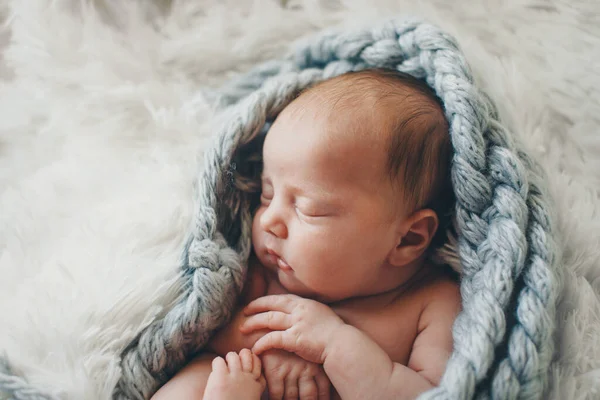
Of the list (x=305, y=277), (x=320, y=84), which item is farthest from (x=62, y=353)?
(x=320, y=84)

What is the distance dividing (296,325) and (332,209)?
18 cm

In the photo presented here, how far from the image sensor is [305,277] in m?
0.92

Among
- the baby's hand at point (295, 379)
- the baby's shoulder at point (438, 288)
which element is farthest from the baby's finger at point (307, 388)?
the baby's shoulder at point (438, 288)

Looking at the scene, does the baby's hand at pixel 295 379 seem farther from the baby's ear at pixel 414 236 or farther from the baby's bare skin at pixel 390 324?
the baby's ear at pixel 414 236

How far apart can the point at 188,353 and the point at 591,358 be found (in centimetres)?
60

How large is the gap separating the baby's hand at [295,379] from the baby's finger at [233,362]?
5 centimetres

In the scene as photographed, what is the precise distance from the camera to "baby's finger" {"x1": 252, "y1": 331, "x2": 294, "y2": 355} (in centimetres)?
90

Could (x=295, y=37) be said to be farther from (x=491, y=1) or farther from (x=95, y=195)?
(x=95, y=195)

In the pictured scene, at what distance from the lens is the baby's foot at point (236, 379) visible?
845 mm

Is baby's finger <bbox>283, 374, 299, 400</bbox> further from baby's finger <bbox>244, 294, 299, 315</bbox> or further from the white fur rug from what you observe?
the white fur rug

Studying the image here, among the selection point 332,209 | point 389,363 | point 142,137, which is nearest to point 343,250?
point 332,209

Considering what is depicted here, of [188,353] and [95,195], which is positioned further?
[95,195]

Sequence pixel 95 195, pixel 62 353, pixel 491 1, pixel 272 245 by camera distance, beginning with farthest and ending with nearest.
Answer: pixel 491 1, pixel 95 195, pixel 272 245, pixel 62 353

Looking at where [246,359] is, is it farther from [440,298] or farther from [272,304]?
[440,298]
